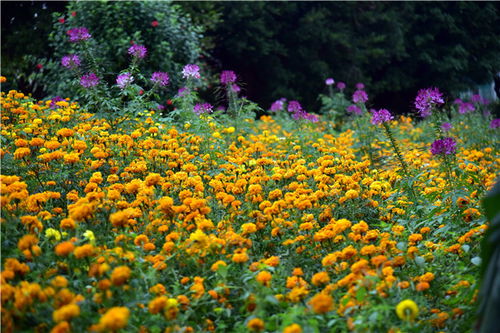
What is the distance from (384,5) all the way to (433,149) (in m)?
14.5

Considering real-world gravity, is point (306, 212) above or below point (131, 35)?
below

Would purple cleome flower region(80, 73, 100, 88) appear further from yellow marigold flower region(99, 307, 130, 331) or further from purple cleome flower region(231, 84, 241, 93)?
yellow marigold flower region(99, 307, 130, 331)

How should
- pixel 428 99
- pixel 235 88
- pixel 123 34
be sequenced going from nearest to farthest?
pixel 428 99, pixel 235 88, pixel 123 34

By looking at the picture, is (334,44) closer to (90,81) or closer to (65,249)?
(90,81)

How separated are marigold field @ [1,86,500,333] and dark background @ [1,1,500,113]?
8.13m

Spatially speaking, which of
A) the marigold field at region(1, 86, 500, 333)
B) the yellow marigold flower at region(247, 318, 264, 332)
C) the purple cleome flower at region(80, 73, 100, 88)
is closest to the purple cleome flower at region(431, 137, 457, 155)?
the marigold field at region(1, 86, 500, 333)

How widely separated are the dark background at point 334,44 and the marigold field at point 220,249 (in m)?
8.13

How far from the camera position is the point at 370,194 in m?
3.66

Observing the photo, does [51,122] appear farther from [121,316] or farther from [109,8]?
[109,8]

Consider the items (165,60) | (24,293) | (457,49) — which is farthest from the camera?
(457,49)

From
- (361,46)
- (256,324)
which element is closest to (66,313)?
(256,324)

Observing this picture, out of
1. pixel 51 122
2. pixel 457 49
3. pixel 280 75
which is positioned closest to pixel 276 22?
pixel 280 75

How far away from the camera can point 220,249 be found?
265cm

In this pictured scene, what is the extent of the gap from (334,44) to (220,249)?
13987mm
